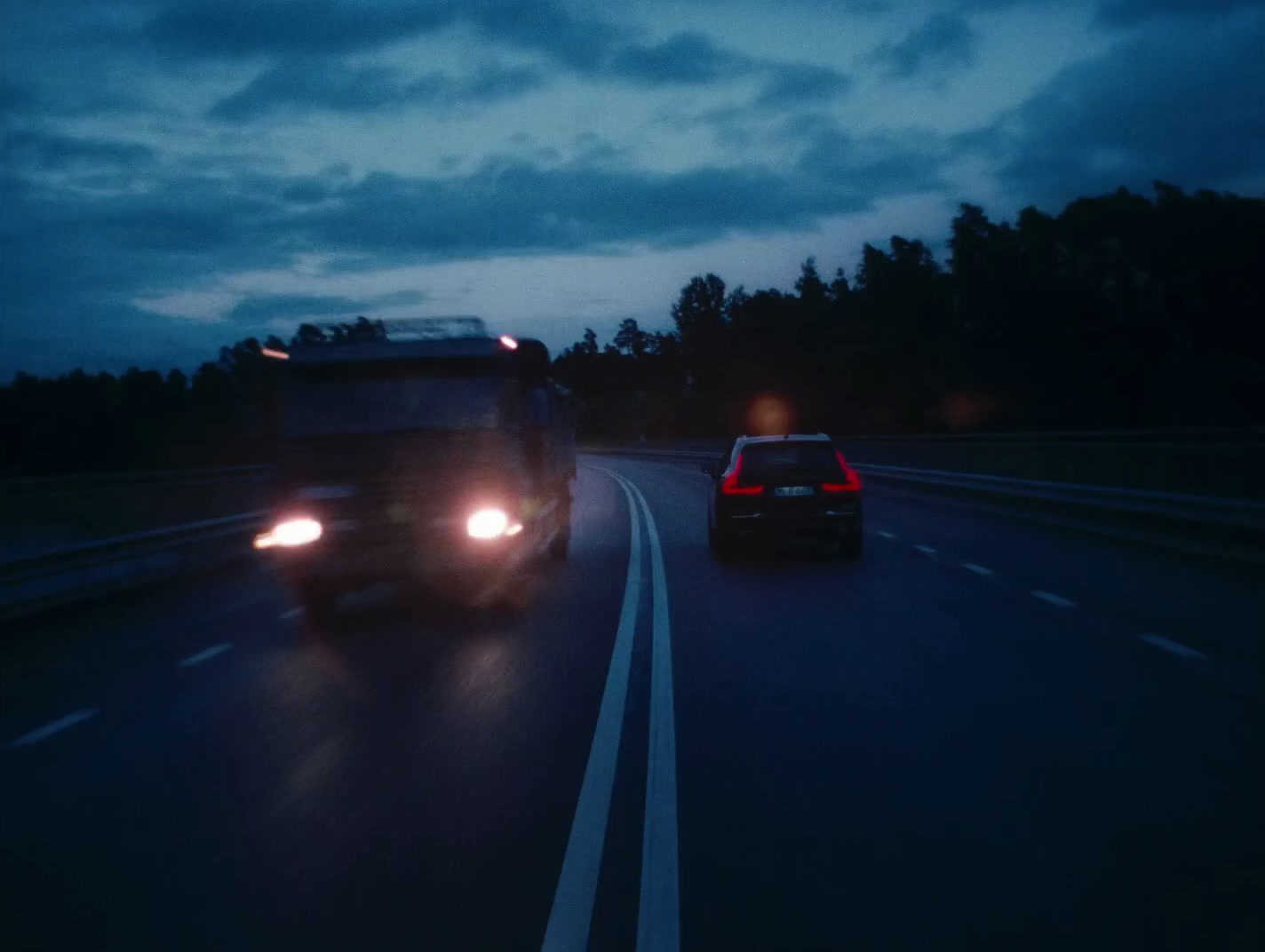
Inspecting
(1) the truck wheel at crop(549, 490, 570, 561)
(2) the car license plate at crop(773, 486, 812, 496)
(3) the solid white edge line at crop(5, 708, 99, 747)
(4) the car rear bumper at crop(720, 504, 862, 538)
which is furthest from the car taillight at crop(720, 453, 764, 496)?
(3) the solid white edge line at crop(5, 708, 99, 747)

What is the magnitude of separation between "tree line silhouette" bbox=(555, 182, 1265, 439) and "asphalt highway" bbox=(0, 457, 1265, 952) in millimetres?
48299

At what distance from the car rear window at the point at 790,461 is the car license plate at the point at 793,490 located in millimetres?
122

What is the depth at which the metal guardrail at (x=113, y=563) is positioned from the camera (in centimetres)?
1392

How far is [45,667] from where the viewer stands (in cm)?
1134

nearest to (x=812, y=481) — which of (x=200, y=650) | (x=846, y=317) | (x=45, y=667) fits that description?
(x=200, y=650)

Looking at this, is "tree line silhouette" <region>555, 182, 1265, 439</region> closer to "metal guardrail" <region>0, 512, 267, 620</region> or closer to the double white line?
"metal guardrail" <region>0, 512, 267, 620</region>

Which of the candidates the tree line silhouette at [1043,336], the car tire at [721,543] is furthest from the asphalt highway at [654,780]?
the tree line silhouette at [1043,336]

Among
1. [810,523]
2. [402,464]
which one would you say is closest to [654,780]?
[402,464]

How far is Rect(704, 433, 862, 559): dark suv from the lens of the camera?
17844 millimetres

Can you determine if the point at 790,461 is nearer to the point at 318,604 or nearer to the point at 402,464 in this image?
the point at 402,464

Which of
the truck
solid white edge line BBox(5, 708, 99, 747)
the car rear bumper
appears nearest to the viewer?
solid white edge line BBox(5, 708, 99, 747)

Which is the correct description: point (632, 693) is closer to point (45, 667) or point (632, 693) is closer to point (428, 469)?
point (428, 469)

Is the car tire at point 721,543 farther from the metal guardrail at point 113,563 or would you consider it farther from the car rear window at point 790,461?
the metal guardrail at point 113,563

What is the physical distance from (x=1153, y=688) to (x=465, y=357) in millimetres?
7293
